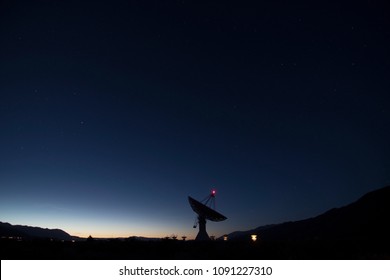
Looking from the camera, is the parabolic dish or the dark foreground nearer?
the dark foreground

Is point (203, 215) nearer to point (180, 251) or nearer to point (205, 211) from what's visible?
point (205, 211)

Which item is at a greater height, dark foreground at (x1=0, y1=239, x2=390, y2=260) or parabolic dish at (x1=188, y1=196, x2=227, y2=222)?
parabolic dish at (x1=188, y1=196, x2=227, y2=222)

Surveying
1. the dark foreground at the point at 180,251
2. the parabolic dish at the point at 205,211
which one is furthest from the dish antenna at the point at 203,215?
the dark foreground at the point at 180,251

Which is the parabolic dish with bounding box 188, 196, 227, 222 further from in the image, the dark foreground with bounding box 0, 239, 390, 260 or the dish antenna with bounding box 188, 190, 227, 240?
the dark foreground with bounding box 0, 239, 390, 260

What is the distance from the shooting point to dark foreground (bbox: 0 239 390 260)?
56.7ft

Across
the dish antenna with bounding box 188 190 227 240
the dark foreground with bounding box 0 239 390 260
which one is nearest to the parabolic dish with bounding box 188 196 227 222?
the dish antenna with bounding box 188 190 227 240

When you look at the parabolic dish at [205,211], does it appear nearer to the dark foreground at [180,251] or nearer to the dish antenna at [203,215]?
the dish antenna at [203,215]

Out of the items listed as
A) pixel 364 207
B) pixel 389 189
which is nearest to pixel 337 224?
pixel 364 207

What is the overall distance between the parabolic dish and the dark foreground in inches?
881

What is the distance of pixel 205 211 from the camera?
44.3 m

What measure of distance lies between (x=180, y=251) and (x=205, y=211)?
24.8 m

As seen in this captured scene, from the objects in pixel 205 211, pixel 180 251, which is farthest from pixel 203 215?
pixel 180 251
